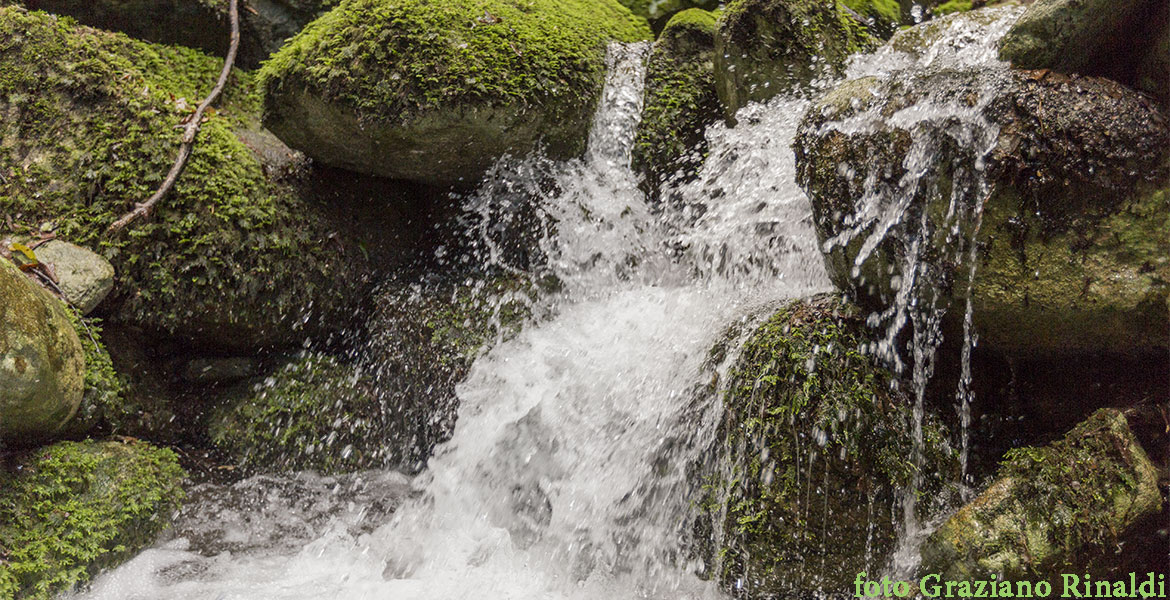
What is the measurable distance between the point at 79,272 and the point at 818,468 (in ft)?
12.0

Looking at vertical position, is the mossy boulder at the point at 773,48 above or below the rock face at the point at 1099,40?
above

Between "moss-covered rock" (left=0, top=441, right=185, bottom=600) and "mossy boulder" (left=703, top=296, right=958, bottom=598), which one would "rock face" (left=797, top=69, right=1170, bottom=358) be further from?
"moss-covered rock" (left=0, top=441, right=185, bottom=600)

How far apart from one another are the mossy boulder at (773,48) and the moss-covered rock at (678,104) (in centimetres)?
34

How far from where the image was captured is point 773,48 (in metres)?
4.44

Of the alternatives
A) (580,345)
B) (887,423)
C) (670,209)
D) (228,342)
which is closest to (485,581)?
(580,345)

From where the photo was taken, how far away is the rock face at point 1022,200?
2.68 metres

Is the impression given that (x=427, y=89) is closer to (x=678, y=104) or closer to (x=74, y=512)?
(x=678, y=104)

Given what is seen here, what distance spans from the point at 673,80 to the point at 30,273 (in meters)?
3.71

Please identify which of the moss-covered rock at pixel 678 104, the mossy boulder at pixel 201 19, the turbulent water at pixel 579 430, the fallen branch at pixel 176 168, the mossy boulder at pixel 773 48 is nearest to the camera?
the turbulent water at pixel 579 430

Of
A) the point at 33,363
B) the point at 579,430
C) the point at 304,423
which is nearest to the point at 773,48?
the point at 579,430

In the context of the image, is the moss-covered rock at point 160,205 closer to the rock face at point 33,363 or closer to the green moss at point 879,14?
the rock face at point 33,363

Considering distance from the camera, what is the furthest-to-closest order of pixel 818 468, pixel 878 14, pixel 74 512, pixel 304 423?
pixel 878 14
pixel 304 423
pixel 74 512
pixel 818 468

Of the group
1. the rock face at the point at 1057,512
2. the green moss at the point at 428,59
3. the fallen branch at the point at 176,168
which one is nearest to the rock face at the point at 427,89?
the green moss at the point at 428,59

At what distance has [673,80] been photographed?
495 centimetres
